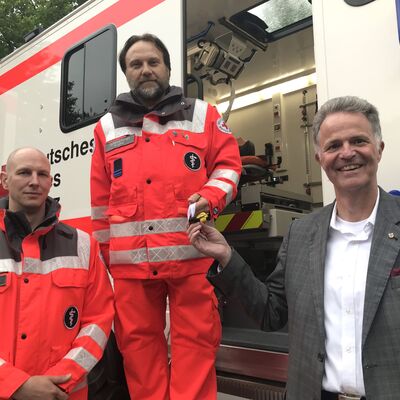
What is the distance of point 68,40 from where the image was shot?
3562 mm

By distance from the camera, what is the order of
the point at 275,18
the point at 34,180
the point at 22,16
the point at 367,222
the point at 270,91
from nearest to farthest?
1. the point at 367,222
2. the point at 34,180
3. the point at 275,18
4. the point at 270,91
5. the point at 22,16

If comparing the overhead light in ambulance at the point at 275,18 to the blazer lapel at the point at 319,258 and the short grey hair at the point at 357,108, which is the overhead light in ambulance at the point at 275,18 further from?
the blazer lapel at the point at 319,258

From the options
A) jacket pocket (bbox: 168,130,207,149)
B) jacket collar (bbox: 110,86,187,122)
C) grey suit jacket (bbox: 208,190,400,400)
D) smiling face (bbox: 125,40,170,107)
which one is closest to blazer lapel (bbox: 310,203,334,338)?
grey suit jacket (bbox: 208,190,400,400)

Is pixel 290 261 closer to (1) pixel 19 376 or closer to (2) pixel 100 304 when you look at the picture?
(2) pixel 100 304

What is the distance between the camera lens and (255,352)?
2.09 meters

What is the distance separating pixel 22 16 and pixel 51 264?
10215 mm

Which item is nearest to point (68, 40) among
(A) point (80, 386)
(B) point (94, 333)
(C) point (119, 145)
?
(C) point (119, 145)

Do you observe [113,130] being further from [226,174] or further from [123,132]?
[226,174]

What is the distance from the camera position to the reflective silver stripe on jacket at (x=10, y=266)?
1733 millimetres

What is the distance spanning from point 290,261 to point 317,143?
38 cm

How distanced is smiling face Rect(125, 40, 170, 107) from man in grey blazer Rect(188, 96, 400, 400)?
728 mm

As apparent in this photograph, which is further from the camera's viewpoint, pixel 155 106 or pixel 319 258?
pixel 155 106

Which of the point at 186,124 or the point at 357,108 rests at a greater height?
the point at 186,124

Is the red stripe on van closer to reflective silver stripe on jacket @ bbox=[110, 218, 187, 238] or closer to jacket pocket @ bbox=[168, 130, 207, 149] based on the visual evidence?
jacket pocket @ bbox=[168, 130, 207, 149]
